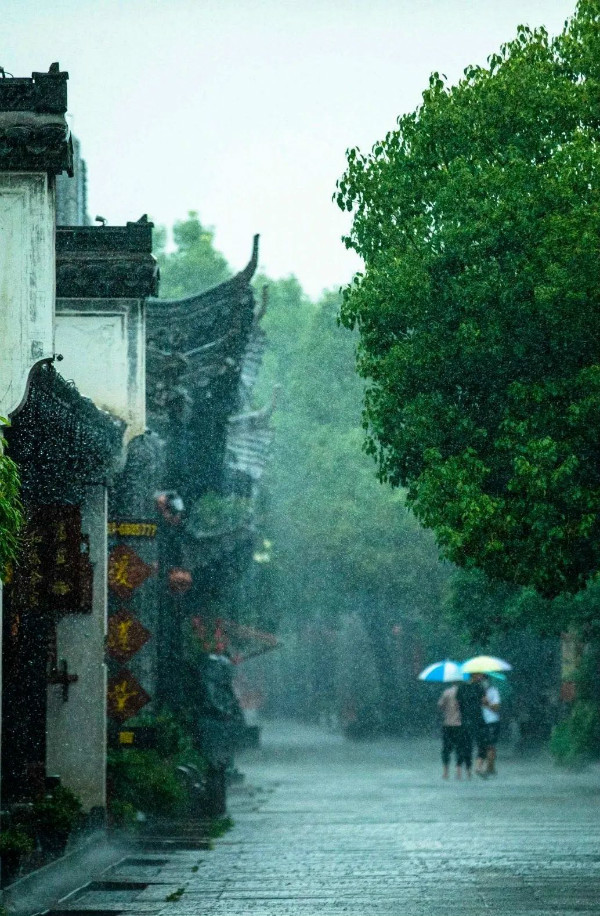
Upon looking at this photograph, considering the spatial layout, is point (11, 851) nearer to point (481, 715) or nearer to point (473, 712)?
point (473, 712)

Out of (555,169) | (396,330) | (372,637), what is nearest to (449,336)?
(396,330)

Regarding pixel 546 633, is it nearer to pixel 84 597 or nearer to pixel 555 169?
pixel 555 169

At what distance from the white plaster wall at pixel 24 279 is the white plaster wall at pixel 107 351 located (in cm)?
589

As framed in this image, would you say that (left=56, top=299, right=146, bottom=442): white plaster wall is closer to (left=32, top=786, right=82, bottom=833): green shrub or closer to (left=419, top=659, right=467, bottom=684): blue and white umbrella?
(left=32, top=786, right=82, bottom=833): green shrub

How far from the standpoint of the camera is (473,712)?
2547 cm

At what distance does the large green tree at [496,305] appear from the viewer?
15.6 meters

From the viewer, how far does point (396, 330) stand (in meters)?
17.0

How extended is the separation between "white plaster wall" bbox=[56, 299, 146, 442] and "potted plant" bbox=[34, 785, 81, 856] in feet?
16.6

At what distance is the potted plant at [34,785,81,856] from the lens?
12.9 metres

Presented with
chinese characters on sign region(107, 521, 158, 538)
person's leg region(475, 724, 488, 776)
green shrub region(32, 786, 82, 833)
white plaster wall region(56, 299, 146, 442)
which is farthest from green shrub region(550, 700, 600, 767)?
green shrub region(32, 786, 82, 833)

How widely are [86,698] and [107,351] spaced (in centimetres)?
378

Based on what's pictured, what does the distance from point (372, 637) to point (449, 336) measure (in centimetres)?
3103

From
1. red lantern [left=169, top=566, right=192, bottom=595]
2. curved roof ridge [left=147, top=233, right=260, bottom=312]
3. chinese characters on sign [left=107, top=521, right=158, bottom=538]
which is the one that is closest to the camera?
chinese characters on sign [left=107, top=521, right=158, bottom=538]

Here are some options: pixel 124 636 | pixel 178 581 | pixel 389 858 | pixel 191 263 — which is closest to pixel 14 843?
pixel 389 858
